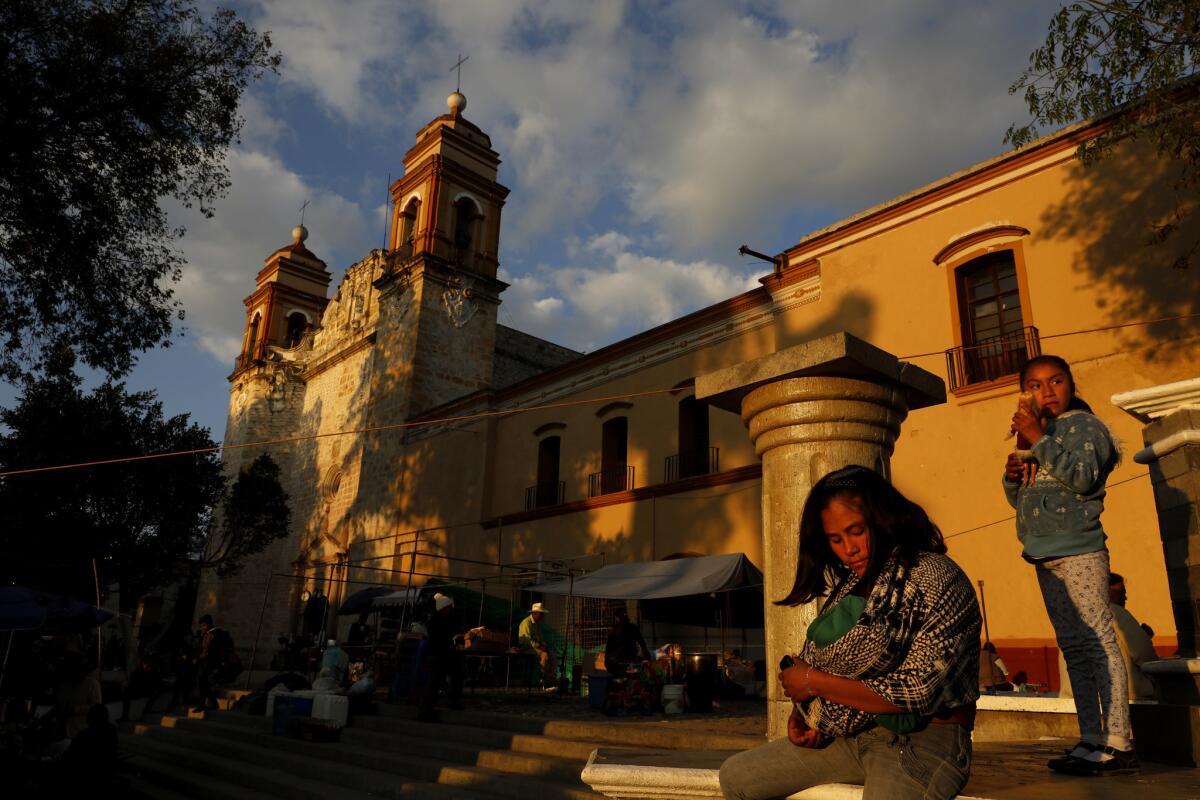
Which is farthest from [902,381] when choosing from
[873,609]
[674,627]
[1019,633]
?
[674,627]

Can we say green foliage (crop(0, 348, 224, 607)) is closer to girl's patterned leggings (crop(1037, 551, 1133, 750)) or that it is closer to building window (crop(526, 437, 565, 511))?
building window (crop(526, 437, 565, 511))

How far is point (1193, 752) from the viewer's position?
370 cm

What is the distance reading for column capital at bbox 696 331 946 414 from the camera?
4262mm

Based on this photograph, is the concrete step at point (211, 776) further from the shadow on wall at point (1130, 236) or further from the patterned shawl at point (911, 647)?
the shadow on wall at point (1130, 236)

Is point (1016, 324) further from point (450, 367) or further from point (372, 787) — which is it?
point (450, 367)

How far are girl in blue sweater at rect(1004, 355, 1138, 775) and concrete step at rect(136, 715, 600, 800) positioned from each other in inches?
119

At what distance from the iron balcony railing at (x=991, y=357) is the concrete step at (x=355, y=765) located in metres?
9.24

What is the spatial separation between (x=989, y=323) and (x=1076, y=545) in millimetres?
10354

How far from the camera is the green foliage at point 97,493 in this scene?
18.3 meters

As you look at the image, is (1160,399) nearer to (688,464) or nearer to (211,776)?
(211,776)

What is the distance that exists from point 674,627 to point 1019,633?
6.59 m

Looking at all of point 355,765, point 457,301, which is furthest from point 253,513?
point 355,765

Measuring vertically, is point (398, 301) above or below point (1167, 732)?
above

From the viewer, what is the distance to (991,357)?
12.6m
